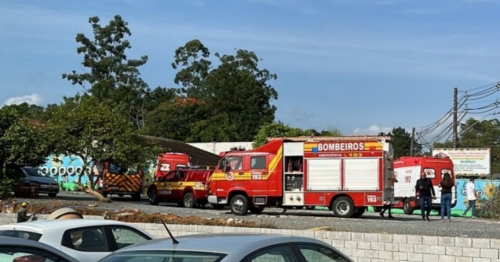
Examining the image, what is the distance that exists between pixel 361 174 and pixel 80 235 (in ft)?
51.3

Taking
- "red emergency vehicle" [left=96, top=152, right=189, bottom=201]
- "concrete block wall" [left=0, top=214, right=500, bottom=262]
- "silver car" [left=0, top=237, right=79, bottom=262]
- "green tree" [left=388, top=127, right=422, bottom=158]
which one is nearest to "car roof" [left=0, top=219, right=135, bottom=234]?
"concrete block wall" [left=0, top=214, right=500, bottom=262]

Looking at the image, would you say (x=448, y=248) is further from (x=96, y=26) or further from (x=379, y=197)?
(x=96, y=26)

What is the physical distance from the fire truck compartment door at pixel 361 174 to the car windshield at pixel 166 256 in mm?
18676

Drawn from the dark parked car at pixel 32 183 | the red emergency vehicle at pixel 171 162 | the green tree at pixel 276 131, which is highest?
the green tree at pixel 276 131

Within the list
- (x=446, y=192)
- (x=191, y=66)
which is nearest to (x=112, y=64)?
(x=191, y=66)

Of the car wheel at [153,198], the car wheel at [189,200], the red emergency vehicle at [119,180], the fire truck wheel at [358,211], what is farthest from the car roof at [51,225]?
the red emergency vehicle at [119,180]

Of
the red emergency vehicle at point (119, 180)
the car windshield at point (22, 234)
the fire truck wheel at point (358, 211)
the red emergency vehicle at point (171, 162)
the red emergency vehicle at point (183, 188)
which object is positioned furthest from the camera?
the red emergency vehicle at point (171, 162)

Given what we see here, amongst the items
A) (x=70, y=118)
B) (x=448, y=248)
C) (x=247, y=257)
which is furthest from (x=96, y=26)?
(x=247, y=257)

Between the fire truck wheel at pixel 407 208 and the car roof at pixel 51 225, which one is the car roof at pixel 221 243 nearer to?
the car roof at pixel 51 225

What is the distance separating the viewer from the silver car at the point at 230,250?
577 cm

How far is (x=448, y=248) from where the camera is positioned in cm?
1228

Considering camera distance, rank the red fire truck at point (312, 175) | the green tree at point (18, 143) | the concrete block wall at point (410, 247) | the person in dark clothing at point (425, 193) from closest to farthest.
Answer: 1. the concrete block wall at point (410, 247)
2. the person in dark clothing at point (425, 193)
3. the red fire truck at point (312, 175)
4. the green tree at point (18, 143)

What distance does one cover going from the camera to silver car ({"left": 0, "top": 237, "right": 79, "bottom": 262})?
5828mm

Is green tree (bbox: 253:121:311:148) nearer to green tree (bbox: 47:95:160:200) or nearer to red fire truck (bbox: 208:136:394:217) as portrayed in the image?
green tree (bbox: 47:95:160:200)
